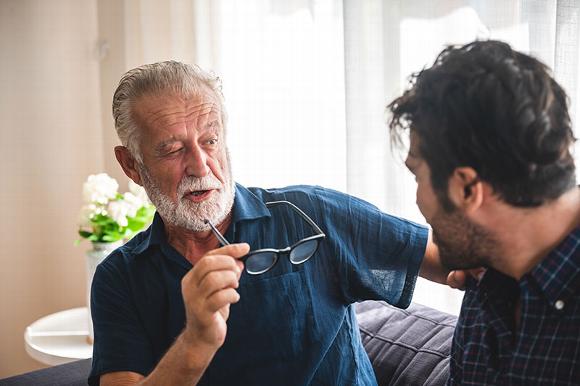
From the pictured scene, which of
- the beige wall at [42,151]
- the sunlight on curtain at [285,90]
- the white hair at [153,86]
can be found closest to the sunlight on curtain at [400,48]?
the sunlight on curtain at [285,90]

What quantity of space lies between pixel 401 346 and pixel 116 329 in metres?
0.67

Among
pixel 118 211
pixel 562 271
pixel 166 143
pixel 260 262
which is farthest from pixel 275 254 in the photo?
pixel 118 211

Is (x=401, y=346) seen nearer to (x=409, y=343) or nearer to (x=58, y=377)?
(x=409, y=343)

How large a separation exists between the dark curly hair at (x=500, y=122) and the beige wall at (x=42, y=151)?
7.97 feet

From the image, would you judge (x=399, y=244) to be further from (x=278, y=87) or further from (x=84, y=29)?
(x=84, y=29)

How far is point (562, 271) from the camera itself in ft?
3.39

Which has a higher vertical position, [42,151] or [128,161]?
[128,161]

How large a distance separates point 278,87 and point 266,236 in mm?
917

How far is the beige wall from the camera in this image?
10.1ft

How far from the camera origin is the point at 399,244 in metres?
1.57

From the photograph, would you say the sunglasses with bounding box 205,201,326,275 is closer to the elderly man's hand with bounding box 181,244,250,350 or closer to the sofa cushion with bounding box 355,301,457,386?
the elderly man's hand with bounding box 181,244,250,350

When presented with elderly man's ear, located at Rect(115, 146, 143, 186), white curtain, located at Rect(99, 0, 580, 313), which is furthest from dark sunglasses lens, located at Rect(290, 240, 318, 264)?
white curtain, located at Rect(99, 0, 580, 313)

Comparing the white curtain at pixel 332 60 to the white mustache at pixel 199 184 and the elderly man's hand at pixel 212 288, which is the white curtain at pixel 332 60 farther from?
the elderly man's hand at pixel 212 288

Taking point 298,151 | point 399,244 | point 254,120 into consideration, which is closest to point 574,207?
point 399,244
